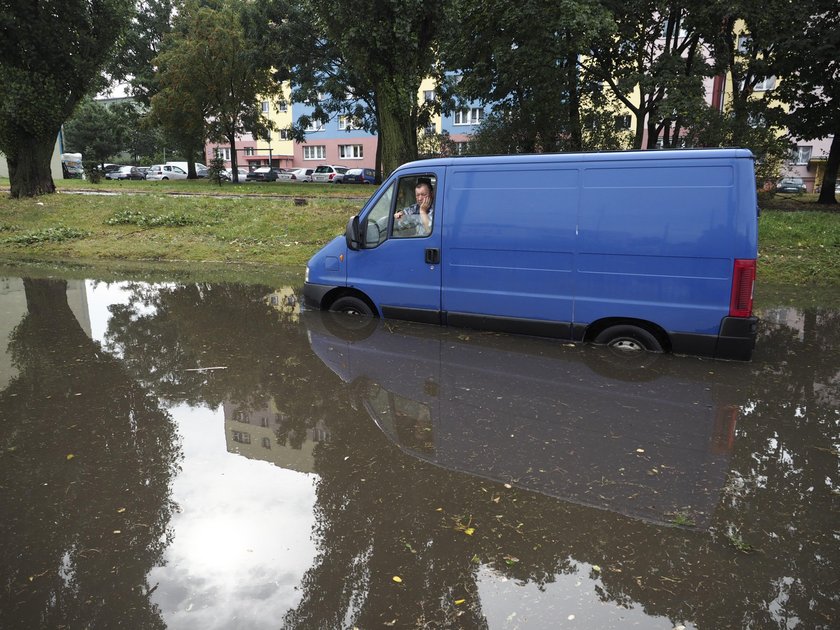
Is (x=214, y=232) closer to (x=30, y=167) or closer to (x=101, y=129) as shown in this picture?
(x=30, y=167)

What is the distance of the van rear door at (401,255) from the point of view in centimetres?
772

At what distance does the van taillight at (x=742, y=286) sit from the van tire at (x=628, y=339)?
2.87 ft

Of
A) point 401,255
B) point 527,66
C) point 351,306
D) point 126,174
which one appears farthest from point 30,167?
point 126,174

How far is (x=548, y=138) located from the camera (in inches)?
964

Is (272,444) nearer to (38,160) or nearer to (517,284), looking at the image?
(517,284)

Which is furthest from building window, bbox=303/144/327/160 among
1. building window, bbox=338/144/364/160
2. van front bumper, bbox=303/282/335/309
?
van front bumper, bbox=303/282/335/309

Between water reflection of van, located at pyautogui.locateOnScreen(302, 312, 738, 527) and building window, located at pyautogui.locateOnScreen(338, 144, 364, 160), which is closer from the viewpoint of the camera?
water reflection of van, located at pyautogui.locateOnScreen(302, 312, 738, 527)

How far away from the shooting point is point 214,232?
635 inches

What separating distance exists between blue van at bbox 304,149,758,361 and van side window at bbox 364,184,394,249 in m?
0.02

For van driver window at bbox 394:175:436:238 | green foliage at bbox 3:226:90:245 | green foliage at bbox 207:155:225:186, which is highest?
green foliage at bbox 207:155:225:186

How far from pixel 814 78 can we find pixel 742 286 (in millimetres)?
19606

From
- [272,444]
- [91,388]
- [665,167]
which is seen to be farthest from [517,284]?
[91,388]

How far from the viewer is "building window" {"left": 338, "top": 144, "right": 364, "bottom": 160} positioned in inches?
2744

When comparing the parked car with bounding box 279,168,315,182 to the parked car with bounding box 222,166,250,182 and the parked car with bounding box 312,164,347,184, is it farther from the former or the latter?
the parked car with bounding box 222,166,250,182
